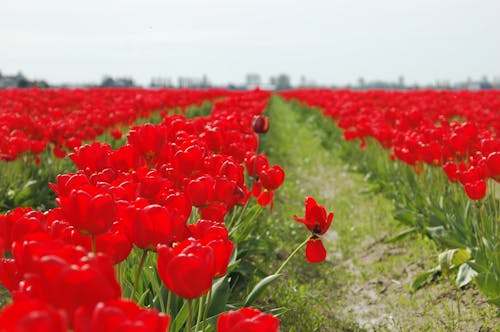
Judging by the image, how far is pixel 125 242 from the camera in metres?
1.52

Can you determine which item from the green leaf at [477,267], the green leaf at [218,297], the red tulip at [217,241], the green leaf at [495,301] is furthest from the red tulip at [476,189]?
the red tulip at [217,241]

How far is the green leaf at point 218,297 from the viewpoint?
244 centimetres

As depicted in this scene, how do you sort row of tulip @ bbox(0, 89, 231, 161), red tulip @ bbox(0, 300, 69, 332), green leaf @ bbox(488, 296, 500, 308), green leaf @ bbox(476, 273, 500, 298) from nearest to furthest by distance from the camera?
red tulip @ bbox(0, 300, 69, 332)
green leaf @ bbox(488, 296, 500, 308)
green leaf @ bbox(476, 273, 500, 298)
row of tulip @ bbox(0, 89, 231, 161)

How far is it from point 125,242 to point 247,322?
0.48 m

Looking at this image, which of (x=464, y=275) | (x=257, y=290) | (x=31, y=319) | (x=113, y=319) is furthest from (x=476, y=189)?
(x=31, y=319)

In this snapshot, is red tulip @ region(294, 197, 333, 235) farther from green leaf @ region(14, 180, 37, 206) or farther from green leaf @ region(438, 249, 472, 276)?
green leaf @ region(14, 180, 37, 206)

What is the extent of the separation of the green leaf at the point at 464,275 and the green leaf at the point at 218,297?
2522 mm

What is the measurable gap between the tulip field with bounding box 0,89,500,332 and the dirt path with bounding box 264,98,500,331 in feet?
0.06

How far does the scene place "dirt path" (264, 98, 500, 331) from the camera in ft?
13.1

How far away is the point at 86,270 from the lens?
0.94 meters

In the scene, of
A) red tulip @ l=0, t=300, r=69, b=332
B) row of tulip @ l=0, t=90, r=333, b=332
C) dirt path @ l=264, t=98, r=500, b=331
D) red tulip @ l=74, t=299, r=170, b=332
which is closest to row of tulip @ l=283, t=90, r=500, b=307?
dirt path @ l=264, t=98, r=500, b=331

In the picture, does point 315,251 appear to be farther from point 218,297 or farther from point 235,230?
point 235,230

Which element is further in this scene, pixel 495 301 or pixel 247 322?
pixel 495 301

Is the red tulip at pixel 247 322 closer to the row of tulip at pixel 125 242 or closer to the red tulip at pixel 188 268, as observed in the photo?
the row of tulip at pixel 125 242
